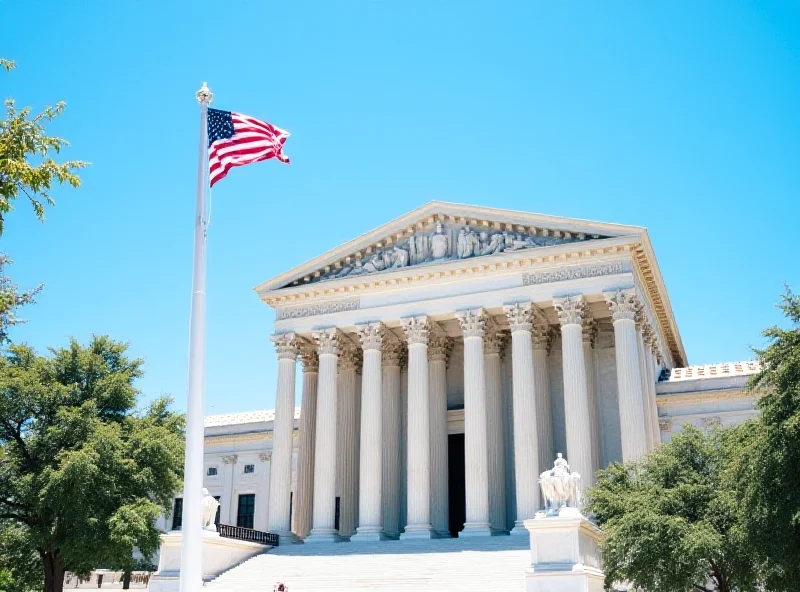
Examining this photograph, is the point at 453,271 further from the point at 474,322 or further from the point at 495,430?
the point at 495,430

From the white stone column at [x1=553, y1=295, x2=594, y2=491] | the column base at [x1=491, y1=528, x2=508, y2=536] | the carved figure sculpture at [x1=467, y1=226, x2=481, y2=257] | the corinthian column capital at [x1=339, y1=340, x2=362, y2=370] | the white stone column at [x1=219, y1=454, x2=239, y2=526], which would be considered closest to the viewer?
the white stone column at [x1=553, y1=295, x2=594, y2=491]

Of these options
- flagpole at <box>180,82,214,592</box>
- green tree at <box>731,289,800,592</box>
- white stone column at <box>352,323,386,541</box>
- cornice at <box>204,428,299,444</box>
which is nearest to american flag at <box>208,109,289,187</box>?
flagpole at <box>180,82,214,592</box>

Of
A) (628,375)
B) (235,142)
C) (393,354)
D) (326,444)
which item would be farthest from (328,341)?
(235,142)

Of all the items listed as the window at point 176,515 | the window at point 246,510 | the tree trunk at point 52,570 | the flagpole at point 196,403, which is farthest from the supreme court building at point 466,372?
the flagpole at point 196,403

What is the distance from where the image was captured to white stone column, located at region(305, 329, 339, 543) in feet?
130

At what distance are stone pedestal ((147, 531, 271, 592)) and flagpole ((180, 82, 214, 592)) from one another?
17133 millimetres

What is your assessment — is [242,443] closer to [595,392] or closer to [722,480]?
[595,392]

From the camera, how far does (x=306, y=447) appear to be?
44.4 m

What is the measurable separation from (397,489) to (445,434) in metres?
3.65

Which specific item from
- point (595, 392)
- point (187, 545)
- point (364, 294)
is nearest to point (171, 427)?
point (364, 294)

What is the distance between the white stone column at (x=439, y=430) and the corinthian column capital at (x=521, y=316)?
19.1 feet

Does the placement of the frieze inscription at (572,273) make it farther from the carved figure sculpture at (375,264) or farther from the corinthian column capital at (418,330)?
the carved figure sculpture at (375,264)

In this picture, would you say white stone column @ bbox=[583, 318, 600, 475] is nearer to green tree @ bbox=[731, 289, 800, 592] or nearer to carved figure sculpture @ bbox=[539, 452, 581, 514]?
carved figure sculpture @ bbox=[539, 452, 581, 514]

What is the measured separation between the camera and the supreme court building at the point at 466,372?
37219 millimetres
